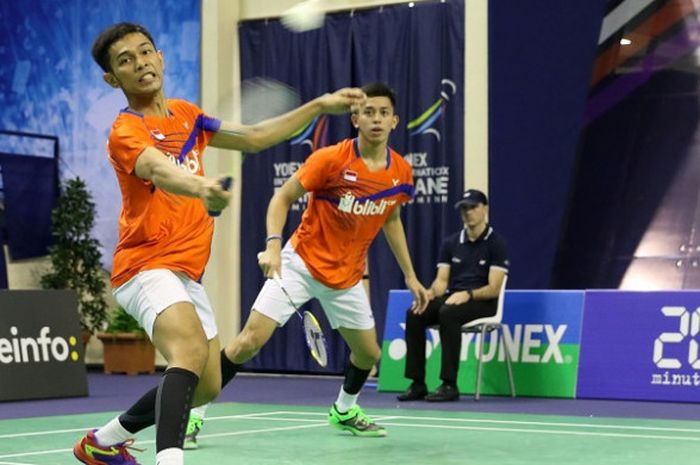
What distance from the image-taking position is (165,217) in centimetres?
565

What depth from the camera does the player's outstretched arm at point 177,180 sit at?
4.75m

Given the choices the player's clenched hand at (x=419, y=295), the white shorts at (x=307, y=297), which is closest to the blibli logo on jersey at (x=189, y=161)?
the white shorts at (x=307, y=297)

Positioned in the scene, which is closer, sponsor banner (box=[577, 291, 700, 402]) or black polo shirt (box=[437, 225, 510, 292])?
sponsor banner (box=[577, 291, 700, 402])

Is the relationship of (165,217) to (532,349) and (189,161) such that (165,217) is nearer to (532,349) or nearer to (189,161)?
Result: (189,161)

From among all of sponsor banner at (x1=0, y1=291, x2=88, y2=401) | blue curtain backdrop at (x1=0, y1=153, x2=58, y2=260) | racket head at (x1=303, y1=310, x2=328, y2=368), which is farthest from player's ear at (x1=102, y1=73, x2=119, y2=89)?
blue curtain backdrop at (x1=0, y1=153, x2=58, y2=260)

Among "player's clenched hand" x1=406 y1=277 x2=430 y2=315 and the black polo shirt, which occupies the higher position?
the black polo shirt

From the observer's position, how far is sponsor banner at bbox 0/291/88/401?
38.8 feet

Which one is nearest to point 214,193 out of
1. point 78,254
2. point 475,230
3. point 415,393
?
point 415,393

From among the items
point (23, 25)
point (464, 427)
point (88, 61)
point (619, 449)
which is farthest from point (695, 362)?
point (23, 25)

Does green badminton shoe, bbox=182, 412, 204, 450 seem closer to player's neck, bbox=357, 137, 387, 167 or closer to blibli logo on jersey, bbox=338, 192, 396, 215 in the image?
blibli logo on jersey, bbox=338, 192, 396, 215

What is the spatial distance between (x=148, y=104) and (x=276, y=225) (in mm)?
2199

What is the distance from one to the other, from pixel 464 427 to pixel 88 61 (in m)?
9.95

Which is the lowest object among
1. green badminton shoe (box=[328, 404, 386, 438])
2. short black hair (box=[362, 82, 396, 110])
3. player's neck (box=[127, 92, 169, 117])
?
green badminton shoe (box=[328, 404, 386, 438])

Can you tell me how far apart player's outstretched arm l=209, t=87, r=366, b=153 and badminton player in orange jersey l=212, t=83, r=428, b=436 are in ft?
7.09
